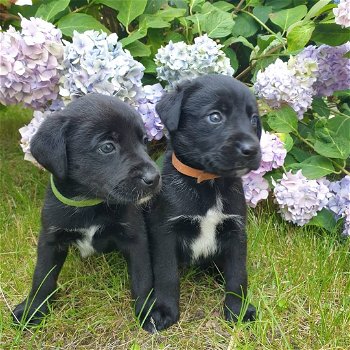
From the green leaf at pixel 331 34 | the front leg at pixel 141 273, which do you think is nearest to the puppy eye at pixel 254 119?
the front leg at pixel 141 273

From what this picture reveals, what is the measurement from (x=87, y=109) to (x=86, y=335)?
95 cm

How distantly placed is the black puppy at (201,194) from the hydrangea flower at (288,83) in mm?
631

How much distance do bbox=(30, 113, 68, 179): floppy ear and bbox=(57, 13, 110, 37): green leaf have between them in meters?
1.06

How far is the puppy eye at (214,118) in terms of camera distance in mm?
2346

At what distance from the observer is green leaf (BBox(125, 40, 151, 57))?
3.22m

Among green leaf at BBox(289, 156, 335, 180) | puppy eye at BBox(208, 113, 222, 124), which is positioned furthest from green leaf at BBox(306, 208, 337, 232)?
puppy eye at BBox(208, 113, 222, 124)

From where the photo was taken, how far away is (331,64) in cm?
337

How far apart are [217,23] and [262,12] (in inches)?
16.2

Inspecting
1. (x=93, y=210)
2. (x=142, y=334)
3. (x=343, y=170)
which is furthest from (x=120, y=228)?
(x=343, y=170)

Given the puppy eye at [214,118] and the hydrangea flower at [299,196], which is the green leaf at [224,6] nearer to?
the hydrangea flower at [299,196]

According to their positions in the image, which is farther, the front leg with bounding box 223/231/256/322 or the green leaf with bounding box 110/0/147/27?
the green leaf with bounding box 110/0/147/27

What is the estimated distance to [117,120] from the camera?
230cm

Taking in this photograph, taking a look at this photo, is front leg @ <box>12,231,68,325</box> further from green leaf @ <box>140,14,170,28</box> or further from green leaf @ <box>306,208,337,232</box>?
green leaf @ <box>306,208,337,232</box>

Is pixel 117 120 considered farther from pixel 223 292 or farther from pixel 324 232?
pixel 324 232
